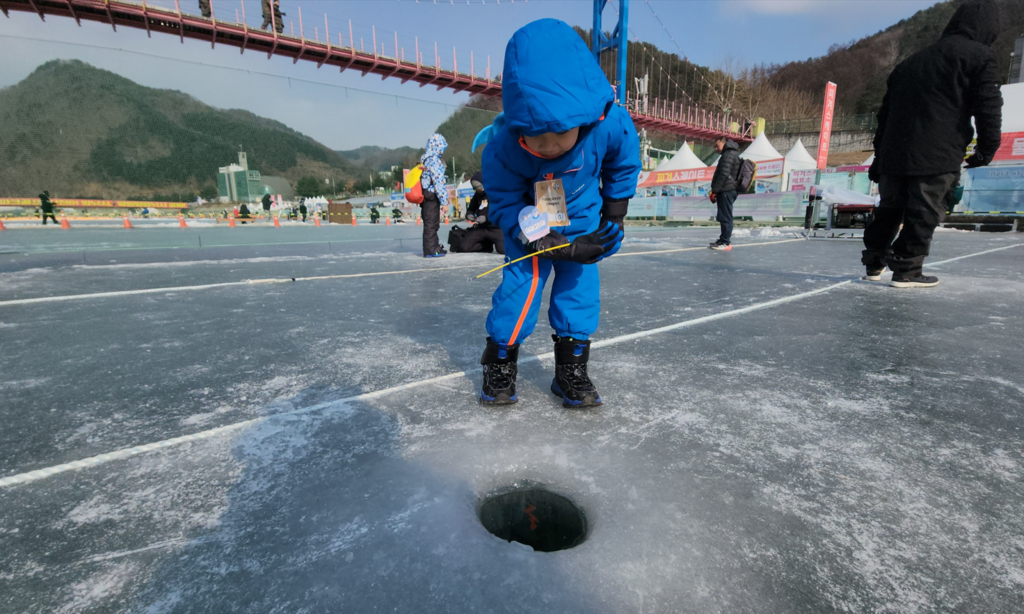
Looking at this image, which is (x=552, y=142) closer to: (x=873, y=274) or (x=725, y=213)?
(x=873, y=274)

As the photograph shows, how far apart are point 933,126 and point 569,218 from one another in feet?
10.7

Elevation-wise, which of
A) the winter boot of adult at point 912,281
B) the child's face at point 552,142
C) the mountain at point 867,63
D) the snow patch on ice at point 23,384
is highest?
the mountain at point 867,63

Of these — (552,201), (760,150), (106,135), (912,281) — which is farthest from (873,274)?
(760,150)

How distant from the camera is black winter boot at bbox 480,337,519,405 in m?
1.64

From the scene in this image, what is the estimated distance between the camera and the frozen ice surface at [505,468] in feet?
2.72

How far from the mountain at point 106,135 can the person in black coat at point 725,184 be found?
10.8 m

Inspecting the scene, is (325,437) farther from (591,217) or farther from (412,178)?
(412,178)

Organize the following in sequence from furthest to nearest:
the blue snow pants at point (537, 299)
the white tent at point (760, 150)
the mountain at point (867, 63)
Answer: the mountain at point (867, 63), the white tent at point (760, 150), the blue snow pants at point (537, 299)

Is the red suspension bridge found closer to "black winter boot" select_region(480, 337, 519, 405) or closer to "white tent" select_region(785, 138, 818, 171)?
"white tent" select_region(785, 138, 818, 171)

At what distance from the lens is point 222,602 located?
2.61 ft

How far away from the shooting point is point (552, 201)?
5.32 feet

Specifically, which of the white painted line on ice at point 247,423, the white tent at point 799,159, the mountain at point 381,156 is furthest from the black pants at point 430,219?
the white tent at point 799,159

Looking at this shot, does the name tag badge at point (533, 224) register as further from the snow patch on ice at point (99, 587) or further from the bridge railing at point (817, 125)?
the bridge railing at point (817, 125)

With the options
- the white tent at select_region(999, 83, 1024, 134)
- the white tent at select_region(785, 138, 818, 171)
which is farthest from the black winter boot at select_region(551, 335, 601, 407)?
the white tent at select_region(785, 138, 818, 171)
